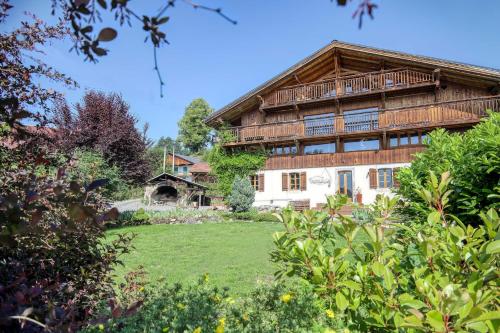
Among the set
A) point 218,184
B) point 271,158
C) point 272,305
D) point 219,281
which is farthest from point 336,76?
point 272,305

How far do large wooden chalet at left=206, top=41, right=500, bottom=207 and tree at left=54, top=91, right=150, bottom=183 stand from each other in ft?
24.4

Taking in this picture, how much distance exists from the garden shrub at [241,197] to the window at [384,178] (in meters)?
8.44

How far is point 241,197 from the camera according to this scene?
69.2 feet

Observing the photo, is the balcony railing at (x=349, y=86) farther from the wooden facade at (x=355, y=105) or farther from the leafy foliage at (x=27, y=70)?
the leafy foliage at (x=27, y=70)

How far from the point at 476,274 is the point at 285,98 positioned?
948 inches

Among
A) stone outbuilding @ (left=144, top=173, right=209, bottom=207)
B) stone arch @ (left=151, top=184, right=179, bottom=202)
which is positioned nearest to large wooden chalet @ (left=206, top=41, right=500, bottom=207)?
stone outbuilding @ (left=144, top=173, right=209, bottom=207)

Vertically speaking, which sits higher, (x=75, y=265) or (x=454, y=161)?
(x=454, y=161)

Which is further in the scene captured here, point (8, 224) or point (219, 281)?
point (219, 281)

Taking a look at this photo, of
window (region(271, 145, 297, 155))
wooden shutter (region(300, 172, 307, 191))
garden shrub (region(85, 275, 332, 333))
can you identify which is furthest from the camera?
window (region(271, 145, 297, 155))

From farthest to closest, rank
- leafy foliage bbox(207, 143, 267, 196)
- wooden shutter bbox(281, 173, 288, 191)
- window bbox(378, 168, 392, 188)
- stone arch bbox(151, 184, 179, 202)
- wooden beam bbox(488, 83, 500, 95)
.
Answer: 1. stone arch bbox(151, 184, 179, 202)
2. leafy foliage bbox(207, 143, 267, 196)
3. wooden shutter bbox(281, 173, 288, 191)
4. window bbox(378, 168, 392, 188)
5. wooden beam bbox(488, 83, 500, 95)

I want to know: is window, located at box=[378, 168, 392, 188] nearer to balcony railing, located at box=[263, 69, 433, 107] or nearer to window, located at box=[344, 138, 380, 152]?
window, located at box=[344, 138, 380, 152]

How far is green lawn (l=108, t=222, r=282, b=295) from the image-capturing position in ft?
21.4

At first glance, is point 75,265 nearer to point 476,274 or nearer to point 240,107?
point 476,274

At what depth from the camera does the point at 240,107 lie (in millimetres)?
25766
